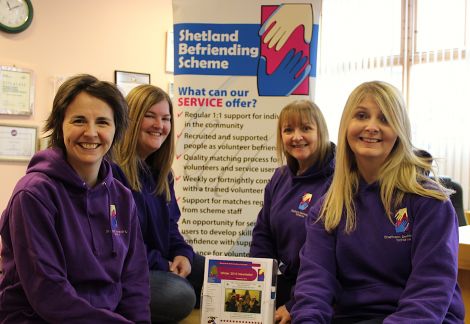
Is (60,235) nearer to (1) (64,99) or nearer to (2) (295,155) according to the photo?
(1) (64,99)

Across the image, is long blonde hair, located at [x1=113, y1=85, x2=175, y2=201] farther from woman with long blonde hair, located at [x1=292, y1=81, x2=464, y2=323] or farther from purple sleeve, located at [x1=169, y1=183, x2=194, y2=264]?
woman with long blonde hair, located at [x1=292, y1=81, x2=464, y2=323]

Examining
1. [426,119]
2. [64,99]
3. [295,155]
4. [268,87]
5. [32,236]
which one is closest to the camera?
[32,236]

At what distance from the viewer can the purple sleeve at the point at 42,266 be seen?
1.40m

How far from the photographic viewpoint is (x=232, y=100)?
2.74 metres

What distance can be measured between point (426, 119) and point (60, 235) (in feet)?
10.3

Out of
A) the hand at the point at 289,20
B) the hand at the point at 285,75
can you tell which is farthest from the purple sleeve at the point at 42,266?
the hand at the point at 289,20

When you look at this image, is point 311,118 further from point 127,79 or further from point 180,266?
point 127,79

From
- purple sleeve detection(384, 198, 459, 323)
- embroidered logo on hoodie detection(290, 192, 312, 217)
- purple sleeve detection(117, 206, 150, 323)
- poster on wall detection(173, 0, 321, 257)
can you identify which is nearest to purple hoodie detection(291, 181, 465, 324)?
purple sleeve detection(384, 198, 459, 323)

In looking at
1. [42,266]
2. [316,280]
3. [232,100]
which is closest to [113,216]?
[42,266]

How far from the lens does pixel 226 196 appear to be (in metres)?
2.72

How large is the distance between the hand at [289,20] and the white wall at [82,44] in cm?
196

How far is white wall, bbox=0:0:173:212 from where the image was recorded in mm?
3844

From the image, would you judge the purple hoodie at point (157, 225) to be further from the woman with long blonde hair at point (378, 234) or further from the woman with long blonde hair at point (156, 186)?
the woman with long blonde hair at point (378, 234)

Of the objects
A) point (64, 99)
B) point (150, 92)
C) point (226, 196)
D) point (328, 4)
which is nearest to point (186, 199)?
point (226, 196)
